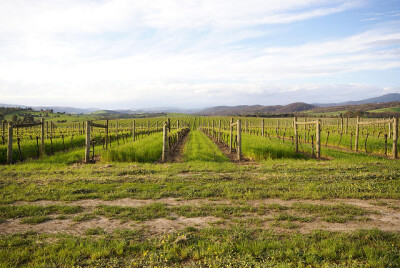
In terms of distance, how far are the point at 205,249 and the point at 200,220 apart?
1.21m

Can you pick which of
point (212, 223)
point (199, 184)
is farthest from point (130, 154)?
point (212, 223)

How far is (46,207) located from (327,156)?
1552 centimetres

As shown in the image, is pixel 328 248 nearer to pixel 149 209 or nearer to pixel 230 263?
pixel 230 263

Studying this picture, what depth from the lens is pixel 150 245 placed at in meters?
4.15

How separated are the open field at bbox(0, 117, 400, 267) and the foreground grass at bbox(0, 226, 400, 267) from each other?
0.02 m

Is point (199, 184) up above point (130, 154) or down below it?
below

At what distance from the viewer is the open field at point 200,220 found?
3791mm

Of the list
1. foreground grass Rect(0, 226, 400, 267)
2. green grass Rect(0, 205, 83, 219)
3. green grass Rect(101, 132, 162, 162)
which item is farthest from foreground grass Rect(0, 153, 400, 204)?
green grass Rect(101, 132, 162, 162)

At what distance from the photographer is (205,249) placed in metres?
4.02

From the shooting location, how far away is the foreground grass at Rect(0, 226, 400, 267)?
365 cm

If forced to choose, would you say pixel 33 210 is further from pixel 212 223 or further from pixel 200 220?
pixel 212 223

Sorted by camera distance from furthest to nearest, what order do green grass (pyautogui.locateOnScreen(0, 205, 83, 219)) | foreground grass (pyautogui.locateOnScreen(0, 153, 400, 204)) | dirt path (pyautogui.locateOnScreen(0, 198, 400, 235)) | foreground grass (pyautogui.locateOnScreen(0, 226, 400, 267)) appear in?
foreground grass (pyautogui.locateOnScreen(0, 153, 400, 204)) < green grass (pyautogui.locateOnScreen(0, 205, 83, 219)) < dirt path (pyautogui.locateOnScreen(0, 198, 400, 235)) < foreground grass (pyautogui.locateOnScreen(0, 226, 400, 267))

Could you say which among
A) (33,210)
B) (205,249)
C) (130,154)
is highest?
(130,154)

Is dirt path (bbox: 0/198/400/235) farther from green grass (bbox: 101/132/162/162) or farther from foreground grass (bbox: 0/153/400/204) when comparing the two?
green grass (bbox: 101/132/162/162)
